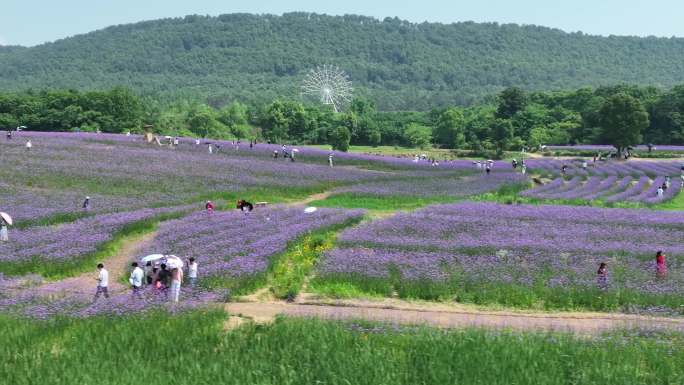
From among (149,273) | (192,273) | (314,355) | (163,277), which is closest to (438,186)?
(149,273)

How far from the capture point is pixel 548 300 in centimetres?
2186

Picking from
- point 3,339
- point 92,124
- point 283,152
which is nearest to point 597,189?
point 283,152

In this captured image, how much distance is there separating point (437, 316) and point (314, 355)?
6395mm

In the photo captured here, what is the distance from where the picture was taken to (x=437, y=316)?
804 inches

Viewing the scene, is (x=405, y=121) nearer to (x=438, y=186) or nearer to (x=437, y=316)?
(x=438, y=186)

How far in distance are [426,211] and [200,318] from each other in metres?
21.3

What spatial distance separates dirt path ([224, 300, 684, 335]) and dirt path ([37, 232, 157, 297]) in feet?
19.5

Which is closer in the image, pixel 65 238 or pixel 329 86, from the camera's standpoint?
pixel 65 238

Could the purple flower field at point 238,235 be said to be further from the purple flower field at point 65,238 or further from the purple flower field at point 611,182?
the purple flower field at point 611,182

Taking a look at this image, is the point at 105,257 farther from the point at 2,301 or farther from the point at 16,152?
the point at 16,152

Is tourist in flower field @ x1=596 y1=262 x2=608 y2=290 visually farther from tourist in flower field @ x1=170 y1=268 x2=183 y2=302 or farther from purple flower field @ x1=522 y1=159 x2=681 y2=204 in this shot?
purple flower field @ x1=522 y1=159 x2=681 y2=204

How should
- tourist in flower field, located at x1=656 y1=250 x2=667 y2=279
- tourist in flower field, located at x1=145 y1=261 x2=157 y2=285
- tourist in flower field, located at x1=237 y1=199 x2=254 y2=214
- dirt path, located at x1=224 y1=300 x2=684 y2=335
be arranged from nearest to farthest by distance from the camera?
dirt path, located at x1=224 y1=300 x2=684 y2=335 → tourist in flower field, located at x1=656 y1=250 x2=667 y2=279 → tourist in flower field, located at x1=145 y1=261 x2=157 y2=285 → tourist in flower field, located at x1=237 y1=199 x2=254 y2=214

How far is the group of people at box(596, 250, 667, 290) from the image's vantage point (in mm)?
22625

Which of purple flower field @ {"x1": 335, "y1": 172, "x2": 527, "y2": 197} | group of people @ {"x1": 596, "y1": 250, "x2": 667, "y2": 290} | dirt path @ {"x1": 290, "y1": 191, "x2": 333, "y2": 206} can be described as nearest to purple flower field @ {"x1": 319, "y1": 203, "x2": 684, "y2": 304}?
group of people @ {"x1": 596, "y1": 250, "x2": 667, "y2": 290}
